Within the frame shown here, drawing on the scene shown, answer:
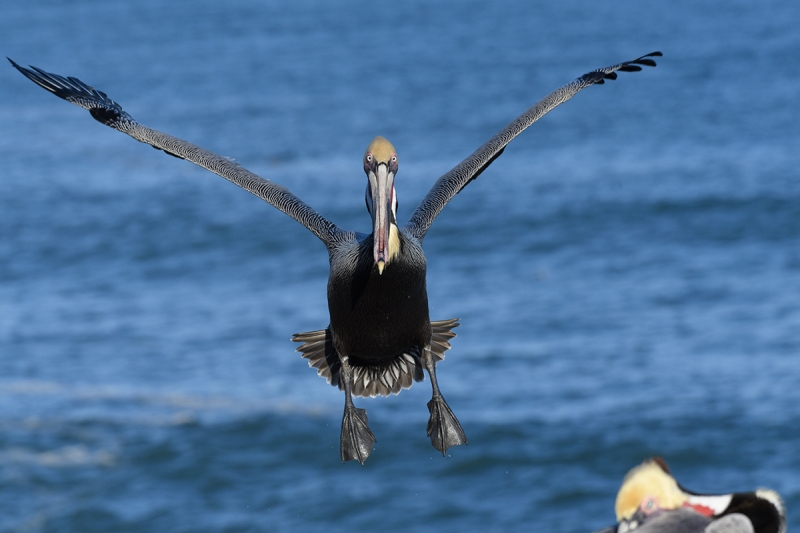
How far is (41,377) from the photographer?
39562mm

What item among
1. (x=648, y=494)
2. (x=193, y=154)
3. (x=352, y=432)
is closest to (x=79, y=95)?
(x=193, y=154)

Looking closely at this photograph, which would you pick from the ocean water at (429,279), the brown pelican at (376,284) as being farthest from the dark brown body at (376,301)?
the ocean water at (429,279)

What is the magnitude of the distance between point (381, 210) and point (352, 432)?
252 cm

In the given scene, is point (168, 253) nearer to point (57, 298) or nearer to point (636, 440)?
point (57, 298)

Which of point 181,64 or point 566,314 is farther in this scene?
point 181,64

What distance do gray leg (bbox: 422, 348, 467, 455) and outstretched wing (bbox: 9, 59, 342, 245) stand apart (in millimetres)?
1526

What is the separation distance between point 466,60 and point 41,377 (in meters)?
36.8

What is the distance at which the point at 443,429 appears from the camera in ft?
35.8

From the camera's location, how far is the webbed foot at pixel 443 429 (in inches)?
428

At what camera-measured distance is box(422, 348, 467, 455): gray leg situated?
10836mm

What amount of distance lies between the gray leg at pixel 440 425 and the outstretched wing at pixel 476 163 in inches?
48.0

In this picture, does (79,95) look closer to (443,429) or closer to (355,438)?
(355,438)

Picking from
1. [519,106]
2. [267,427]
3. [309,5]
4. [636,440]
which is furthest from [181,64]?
[636,440]

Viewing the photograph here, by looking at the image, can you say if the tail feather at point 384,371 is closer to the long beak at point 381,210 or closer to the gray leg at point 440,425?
the gray leg at point 440,425
